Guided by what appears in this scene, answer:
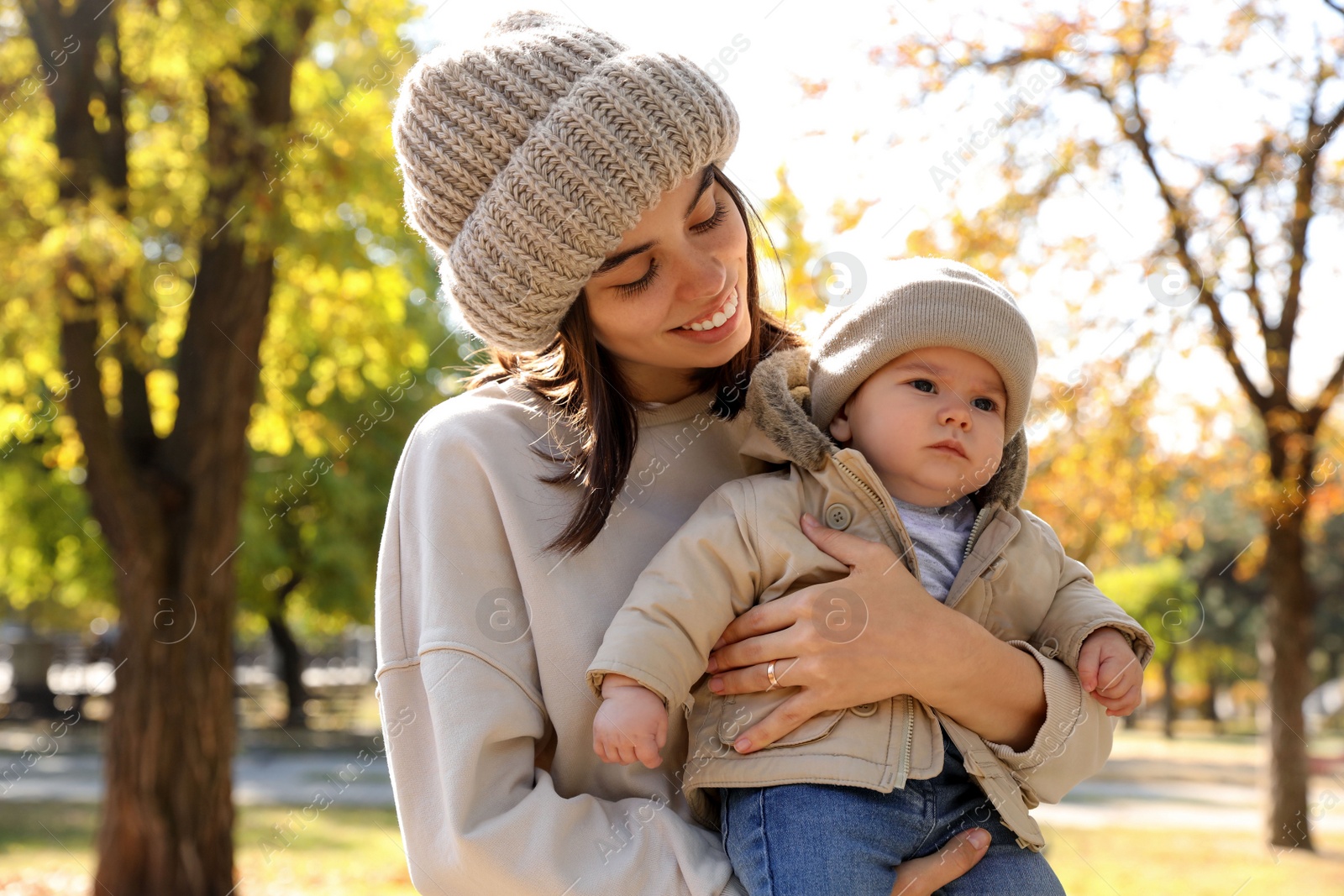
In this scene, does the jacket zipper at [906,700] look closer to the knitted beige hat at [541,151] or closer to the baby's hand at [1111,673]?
the baby's hand at [1111,673]

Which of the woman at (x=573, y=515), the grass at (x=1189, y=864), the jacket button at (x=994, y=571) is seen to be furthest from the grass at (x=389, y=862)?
the woman at (x=573, y=515)

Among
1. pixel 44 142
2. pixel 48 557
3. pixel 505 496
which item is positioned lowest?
pixel 48 557

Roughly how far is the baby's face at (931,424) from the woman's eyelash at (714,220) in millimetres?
401

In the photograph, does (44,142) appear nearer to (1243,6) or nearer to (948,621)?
(948,621)

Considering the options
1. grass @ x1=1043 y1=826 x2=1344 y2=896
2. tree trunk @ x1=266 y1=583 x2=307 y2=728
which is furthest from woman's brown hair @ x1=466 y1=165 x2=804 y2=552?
tree trunk @ x1=266 y1=583 x2=307 y2=728

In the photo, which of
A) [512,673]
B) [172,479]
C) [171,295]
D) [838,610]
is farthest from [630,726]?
[171,295]

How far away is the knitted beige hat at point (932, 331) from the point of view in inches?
81.3

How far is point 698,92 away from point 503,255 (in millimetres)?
455

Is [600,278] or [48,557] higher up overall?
[600,278]

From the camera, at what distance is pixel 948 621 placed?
1.89 m

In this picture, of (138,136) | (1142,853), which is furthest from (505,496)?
(1142,853)

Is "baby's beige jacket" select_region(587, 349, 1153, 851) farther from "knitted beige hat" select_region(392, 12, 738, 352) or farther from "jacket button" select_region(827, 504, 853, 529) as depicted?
"knitted beige hat" select_region(392, 12, 738, 352)

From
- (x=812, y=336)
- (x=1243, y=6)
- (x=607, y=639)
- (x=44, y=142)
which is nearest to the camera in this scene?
(x=607, y=639)

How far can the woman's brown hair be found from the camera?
78.0 inches
